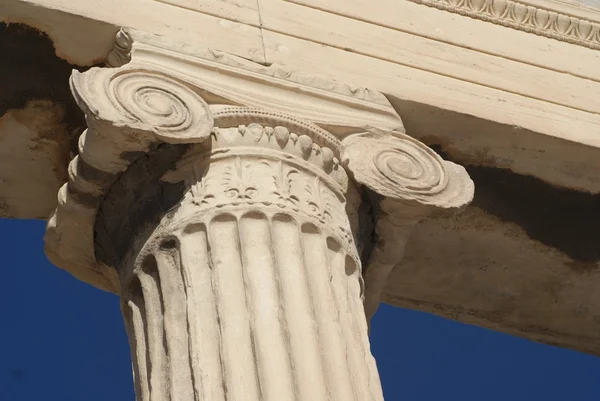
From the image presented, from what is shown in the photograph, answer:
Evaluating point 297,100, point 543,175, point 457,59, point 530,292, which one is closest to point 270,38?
point 297,100

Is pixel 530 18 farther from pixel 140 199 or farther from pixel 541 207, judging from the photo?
pixel 140 199

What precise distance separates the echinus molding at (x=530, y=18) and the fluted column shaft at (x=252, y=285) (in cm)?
266

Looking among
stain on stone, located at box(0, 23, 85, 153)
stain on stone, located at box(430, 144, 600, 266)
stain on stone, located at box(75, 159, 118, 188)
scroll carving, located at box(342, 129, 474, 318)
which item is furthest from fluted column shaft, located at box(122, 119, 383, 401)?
stain on stone, located at box(430, 144, 600, 266)

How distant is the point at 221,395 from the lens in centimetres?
906

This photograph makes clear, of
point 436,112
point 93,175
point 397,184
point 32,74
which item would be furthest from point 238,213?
point 436,112

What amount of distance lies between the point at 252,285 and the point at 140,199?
4.41 feet

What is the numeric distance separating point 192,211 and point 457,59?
3139 mm

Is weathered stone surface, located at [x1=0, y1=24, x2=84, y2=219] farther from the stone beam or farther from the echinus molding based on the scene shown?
the echinus molding

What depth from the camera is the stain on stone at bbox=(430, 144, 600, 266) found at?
40.1 ft

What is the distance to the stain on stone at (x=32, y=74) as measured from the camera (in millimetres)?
11039

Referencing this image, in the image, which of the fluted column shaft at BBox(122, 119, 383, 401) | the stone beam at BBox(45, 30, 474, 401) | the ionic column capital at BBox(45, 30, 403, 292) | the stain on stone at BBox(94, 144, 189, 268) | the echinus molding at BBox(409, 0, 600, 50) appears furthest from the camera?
the echinus molding at BBox(409, 0, 600, 50)

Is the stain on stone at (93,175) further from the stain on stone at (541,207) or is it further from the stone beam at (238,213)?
the stain on stone at (541,207)

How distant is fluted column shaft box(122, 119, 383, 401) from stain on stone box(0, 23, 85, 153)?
1.31 metres

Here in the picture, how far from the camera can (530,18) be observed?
43.0 feet
